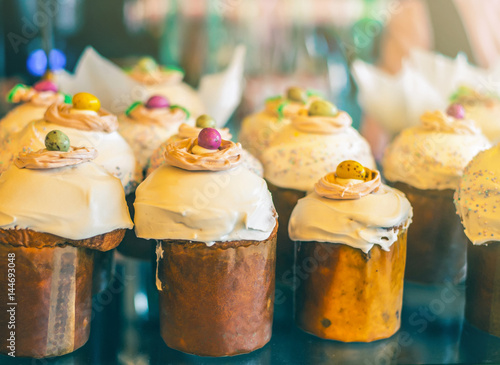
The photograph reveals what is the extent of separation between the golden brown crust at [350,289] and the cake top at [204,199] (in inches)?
8.5

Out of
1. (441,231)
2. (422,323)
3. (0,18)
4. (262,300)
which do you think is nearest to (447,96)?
(441,231)

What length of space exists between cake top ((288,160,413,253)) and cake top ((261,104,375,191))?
260mm

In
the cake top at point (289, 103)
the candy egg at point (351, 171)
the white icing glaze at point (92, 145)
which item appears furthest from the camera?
the cake top at point (289, 103)

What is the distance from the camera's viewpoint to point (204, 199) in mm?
1571

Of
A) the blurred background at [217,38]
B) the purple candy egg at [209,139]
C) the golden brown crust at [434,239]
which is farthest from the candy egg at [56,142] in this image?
the blurred background at [217,38]

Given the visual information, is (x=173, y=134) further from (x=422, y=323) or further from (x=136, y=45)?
(x=136, y=45)

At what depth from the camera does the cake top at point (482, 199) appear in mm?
1751

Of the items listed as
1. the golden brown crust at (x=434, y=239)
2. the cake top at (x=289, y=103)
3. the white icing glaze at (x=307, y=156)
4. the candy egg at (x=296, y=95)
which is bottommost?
the golden brown crust at (x=434, y=239)

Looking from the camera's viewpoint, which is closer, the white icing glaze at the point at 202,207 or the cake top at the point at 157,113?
the white icing glaze at the point at 202,207

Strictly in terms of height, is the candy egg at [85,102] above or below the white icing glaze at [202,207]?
above

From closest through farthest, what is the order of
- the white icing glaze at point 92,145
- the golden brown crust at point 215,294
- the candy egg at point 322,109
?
the golden brown crust at point 215,294 < the white icing glaze at point 92,145 < the candy egg at point 322,109

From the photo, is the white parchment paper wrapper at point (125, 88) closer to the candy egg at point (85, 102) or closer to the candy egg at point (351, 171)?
the candy egg at point (85, 102)

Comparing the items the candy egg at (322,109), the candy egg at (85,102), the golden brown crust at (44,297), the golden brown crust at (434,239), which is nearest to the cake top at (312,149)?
the candy egg at (322,109)

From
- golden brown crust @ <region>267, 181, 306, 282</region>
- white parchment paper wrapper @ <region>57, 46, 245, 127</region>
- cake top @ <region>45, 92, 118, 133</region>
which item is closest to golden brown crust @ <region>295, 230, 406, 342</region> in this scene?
golden brown crust @ <region>267, 181, 306, 282</region>
